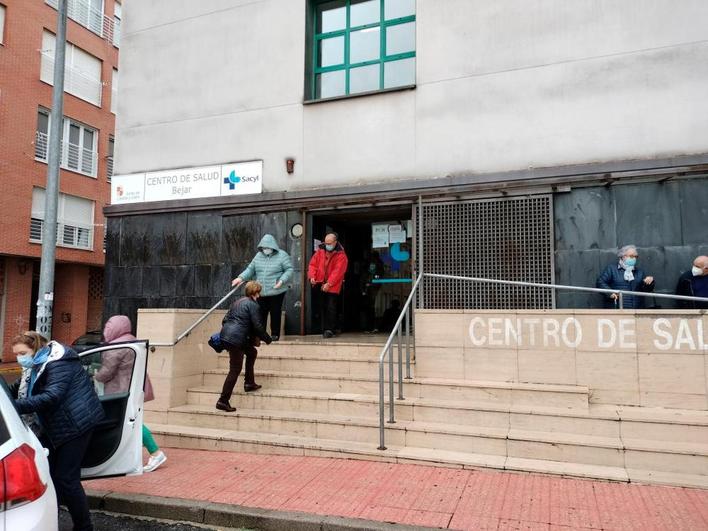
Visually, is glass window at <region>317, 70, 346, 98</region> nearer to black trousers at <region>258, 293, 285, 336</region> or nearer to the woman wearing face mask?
black trousers at <region>258, 293, 285, 336</region>

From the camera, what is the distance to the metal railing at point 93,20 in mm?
23578

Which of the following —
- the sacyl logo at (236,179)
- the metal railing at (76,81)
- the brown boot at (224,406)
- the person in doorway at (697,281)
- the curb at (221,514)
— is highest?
the metal railing at (76,81)

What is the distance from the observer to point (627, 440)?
577 cm

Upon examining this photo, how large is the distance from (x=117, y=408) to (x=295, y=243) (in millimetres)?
5671

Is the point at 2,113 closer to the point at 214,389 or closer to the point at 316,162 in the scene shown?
the point at 316,162

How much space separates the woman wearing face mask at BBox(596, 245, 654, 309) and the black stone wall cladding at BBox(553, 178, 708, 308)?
14.1 inches

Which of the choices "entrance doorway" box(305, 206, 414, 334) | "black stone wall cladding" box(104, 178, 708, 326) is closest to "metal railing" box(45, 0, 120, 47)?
"black stone wall cladding" box(104, 178, 708, 326)

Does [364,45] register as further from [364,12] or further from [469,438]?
[469,438]

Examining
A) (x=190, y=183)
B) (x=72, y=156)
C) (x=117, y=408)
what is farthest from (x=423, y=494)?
(x=72, y=156)

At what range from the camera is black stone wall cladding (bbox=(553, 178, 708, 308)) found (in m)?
8.05

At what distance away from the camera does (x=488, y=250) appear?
903cm

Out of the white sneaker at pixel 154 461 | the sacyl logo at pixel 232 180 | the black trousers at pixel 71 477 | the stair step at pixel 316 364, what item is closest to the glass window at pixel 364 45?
the sacyl logo at pixel 232 180

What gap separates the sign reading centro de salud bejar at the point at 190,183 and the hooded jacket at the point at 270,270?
6.51 feet

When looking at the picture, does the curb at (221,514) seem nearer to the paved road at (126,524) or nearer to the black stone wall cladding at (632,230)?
the paved road at (126,524)
